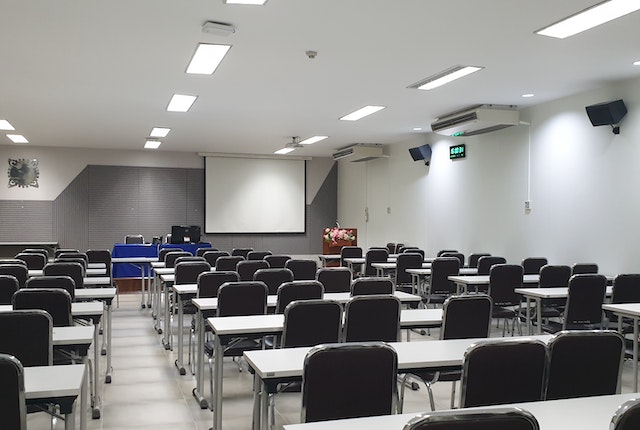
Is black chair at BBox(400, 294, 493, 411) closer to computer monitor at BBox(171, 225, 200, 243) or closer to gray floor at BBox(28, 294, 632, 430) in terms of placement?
gray floor at BBox(28, 294, 632, 430)

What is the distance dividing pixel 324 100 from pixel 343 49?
2846 millimetres

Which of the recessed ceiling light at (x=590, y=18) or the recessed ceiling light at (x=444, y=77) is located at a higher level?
the recessed ceiling light at (x=444, y=77)

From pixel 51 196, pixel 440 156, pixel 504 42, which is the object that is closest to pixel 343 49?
pixel 504 42

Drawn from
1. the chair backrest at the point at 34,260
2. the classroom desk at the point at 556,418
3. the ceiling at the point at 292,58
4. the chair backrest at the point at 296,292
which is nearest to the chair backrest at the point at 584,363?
the classroom desk at the point at 556,418

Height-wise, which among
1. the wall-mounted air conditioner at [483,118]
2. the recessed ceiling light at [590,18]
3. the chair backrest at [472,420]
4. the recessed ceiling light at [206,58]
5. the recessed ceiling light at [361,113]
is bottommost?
the chair backrest at [472,420]

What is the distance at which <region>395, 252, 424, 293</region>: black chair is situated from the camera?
8805mm

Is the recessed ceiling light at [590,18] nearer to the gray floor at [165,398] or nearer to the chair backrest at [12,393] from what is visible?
the gray floor at [165,398]

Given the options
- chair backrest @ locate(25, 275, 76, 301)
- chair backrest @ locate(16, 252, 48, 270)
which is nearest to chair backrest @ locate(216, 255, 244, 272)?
chair backrest @ locate(25, 275, 76, 301)

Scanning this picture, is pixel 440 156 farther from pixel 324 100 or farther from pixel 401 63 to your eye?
pixel 401 63

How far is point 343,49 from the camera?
20.8ft

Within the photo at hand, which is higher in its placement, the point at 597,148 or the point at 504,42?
the point at 504,42

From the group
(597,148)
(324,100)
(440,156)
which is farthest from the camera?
(440,156)

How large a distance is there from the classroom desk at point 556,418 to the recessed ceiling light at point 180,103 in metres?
7.45

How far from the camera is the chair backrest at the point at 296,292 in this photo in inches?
191
